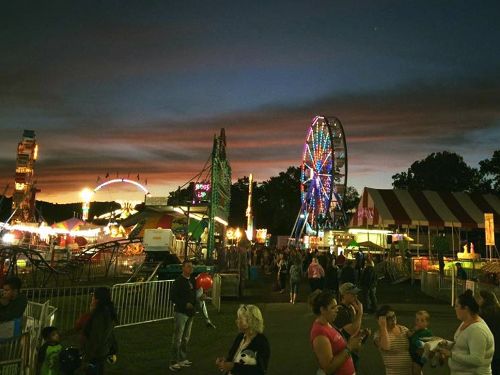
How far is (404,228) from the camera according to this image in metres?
38.2

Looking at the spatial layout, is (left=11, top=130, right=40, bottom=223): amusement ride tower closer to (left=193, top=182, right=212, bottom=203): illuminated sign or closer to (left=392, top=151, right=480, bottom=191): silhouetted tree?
(left=193, top=182, right=212, bottom=203): illuminated sign

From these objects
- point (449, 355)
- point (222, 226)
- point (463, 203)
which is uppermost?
point (463, 203)

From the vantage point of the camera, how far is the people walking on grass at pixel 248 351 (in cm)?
391

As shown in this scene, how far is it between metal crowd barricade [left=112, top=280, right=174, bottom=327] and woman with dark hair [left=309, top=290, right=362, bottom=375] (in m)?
7.66

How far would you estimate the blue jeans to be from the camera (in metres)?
7.42

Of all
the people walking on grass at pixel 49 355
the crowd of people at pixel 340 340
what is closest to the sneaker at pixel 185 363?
the crowd of people at pixel 340 340

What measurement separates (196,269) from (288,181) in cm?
6130

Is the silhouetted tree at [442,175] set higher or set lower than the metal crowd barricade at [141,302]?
higher

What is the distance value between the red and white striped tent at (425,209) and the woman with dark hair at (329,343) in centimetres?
3013

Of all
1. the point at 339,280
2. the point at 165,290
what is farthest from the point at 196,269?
the point at 339,280

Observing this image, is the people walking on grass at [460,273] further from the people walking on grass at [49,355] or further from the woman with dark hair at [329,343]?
the people walking on grass at [49,355]

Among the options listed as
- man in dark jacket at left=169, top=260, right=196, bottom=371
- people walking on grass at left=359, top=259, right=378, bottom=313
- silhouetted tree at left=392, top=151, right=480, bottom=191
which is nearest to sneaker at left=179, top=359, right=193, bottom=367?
man in dark jacket at left=169, top=260, right=196, bottom=371

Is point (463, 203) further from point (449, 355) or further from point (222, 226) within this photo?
point (449, 355)

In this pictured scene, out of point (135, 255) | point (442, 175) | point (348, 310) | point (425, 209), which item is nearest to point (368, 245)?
point (425, 209)
